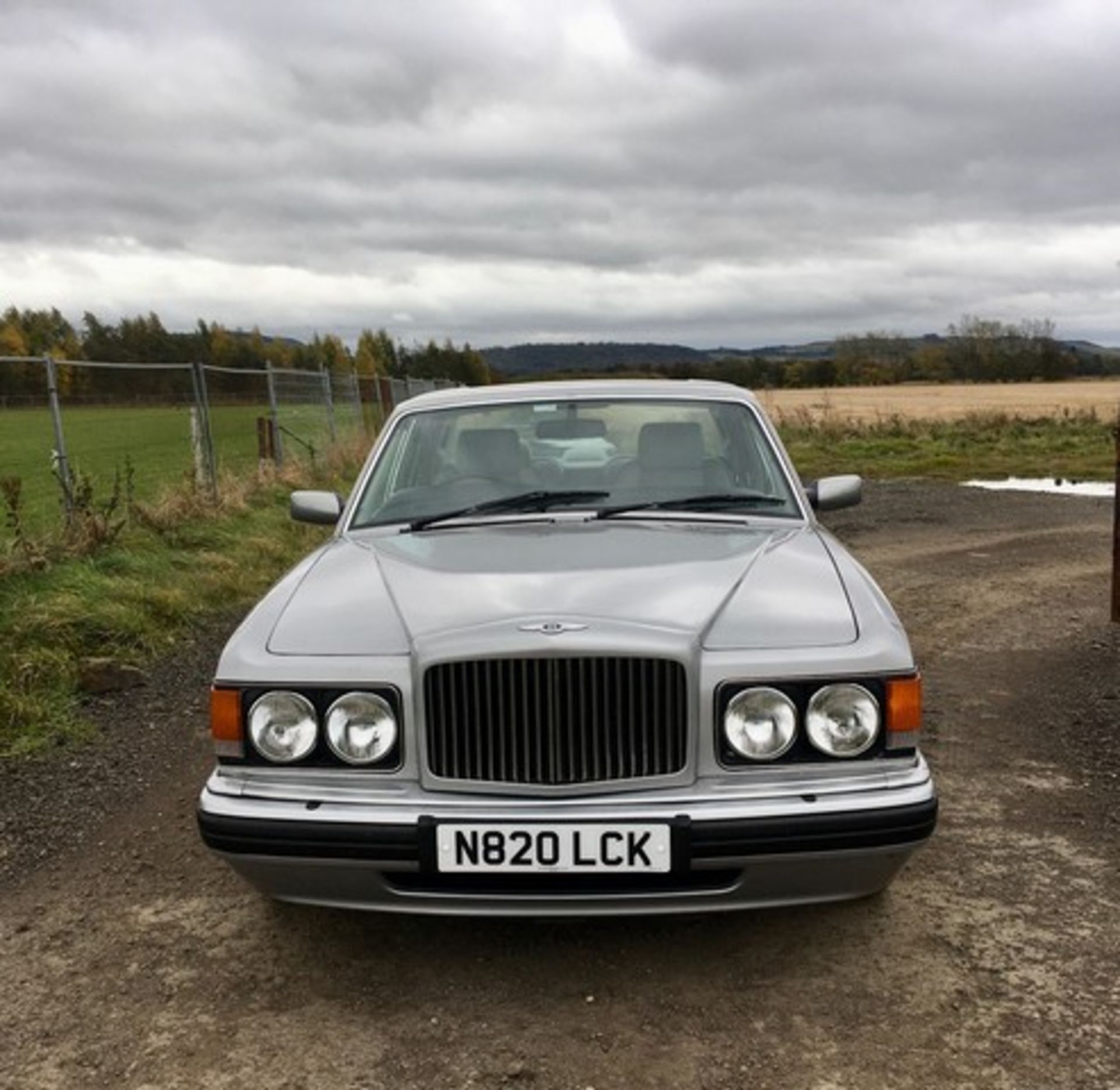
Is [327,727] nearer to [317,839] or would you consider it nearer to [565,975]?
[317,839]

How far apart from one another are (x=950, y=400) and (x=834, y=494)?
47.7 m

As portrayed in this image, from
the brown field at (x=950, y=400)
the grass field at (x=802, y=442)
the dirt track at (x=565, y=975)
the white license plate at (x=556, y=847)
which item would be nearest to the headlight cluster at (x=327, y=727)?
the white license plate at (x=556, y=847)

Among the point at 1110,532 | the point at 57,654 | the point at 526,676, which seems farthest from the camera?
the point at 1110,532

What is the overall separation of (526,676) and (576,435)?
6.38 ft

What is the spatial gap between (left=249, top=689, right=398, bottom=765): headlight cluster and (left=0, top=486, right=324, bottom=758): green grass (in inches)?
102

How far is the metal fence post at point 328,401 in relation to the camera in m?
17.5

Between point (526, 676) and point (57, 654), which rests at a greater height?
point (526, 676)

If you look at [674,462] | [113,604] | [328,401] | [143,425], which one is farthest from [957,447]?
[674,462]

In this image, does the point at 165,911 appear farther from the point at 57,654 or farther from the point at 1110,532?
the point at 1110,532

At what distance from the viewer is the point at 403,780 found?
288 centimetres

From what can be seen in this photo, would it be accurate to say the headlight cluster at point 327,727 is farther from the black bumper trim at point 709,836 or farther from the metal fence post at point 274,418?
the metal fence post at point 274,418

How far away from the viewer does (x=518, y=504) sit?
13.6 feet

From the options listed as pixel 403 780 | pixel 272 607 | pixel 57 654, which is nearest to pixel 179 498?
pixel 57 654

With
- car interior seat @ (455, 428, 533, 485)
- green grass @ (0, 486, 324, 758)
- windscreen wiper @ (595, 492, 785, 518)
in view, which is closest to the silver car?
windscreen wiper @ (595, 492, 785, 518)
